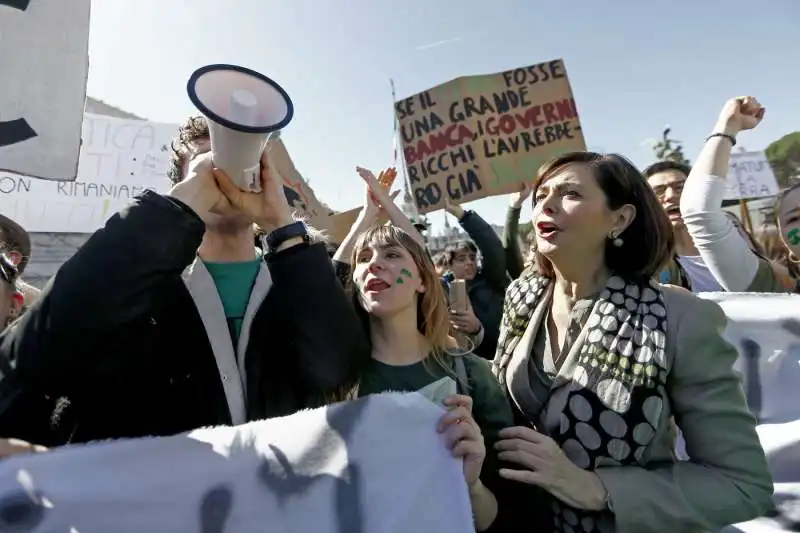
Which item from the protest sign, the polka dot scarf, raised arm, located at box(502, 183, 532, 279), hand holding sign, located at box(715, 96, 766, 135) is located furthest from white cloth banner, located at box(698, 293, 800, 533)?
the protest sign

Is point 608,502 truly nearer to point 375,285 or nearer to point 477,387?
point 477,387

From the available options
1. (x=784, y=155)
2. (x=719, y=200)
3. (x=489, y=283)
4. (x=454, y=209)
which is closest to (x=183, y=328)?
(x=719, y=200)

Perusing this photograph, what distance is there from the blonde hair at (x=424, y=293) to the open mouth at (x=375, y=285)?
0.19 ft

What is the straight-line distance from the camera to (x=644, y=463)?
4.00 feet

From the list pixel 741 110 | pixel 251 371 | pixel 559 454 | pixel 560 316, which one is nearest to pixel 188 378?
pixel 251 371

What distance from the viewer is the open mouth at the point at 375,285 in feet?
5.33

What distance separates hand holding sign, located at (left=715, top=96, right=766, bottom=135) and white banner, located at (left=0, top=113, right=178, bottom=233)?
4.19 metres

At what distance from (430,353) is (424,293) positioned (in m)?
0.24

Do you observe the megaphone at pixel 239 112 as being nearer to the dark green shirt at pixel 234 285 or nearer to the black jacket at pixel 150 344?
the black jacket at pixel 150 344

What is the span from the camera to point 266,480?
3.52 feet

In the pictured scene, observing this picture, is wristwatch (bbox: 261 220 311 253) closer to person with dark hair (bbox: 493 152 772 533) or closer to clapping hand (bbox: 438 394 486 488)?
clapping hand (bbox: 438 394 486 488)

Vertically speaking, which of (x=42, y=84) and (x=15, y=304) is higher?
(x=42, y=84)

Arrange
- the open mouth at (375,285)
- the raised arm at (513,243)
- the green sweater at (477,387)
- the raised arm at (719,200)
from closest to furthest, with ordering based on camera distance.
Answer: the green sweater at (477,387) < the open mouth at (375,285) < the raised arm at (719,200) < the raised arm at (513,243)

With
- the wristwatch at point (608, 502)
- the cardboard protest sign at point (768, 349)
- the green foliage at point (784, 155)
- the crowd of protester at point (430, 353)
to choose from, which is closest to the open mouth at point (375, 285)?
the crowd of protester at point (430, 353)
